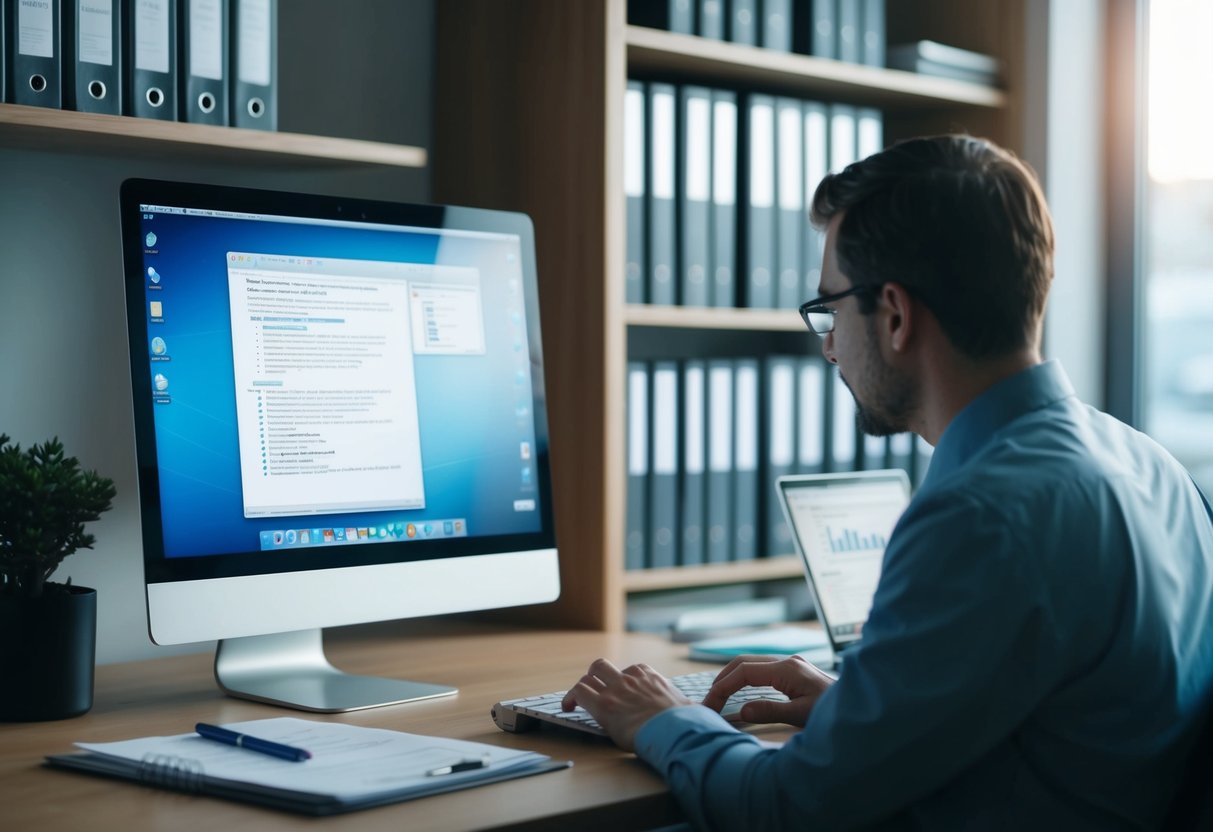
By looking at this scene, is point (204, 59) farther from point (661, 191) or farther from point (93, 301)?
point (661, 191)

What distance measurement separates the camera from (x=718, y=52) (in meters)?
2.12

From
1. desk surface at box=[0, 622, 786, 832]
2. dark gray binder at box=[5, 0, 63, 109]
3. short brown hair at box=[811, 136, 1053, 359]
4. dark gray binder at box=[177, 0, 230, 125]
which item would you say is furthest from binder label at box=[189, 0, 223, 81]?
short brown hair at box=[811, 136, 1053, 359]

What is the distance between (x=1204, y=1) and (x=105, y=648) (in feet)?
7.47

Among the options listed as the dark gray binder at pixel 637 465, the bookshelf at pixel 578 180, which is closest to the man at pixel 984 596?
the bookshelf at pixel 578 180

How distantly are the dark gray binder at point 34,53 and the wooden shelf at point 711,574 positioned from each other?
1039 mm

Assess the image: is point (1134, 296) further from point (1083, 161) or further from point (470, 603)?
point (470, 603)

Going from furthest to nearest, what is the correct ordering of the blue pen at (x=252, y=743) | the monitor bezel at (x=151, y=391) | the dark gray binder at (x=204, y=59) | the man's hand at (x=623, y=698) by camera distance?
the dark gray binder at (x=204, y=59)
the monitor bezel at (x=151, y=391)
the man's hand at (x=623, y=698)
the blue pen at (x=252, y=743)

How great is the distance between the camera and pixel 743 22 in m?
2.20

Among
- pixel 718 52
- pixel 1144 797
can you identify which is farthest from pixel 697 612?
pixel 1144 797

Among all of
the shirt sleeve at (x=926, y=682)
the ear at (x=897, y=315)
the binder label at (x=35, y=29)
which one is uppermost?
the binder label at (x=35, y=29)

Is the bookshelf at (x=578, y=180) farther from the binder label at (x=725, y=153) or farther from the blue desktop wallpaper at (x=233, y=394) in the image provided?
the blue desktop wallpaper at (x=233, y=394)

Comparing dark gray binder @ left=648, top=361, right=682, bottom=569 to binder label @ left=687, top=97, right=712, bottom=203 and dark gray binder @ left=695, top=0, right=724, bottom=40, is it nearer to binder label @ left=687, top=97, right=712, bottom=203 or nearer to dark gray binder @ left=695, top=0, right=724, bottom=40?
binder label @ left=687, top=97, right=712, bottom=203

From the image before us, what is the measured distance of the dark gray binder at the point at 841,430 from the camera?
241 cm

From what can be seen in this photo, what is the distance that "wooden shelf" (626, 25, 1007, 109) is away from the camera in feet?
6.84
